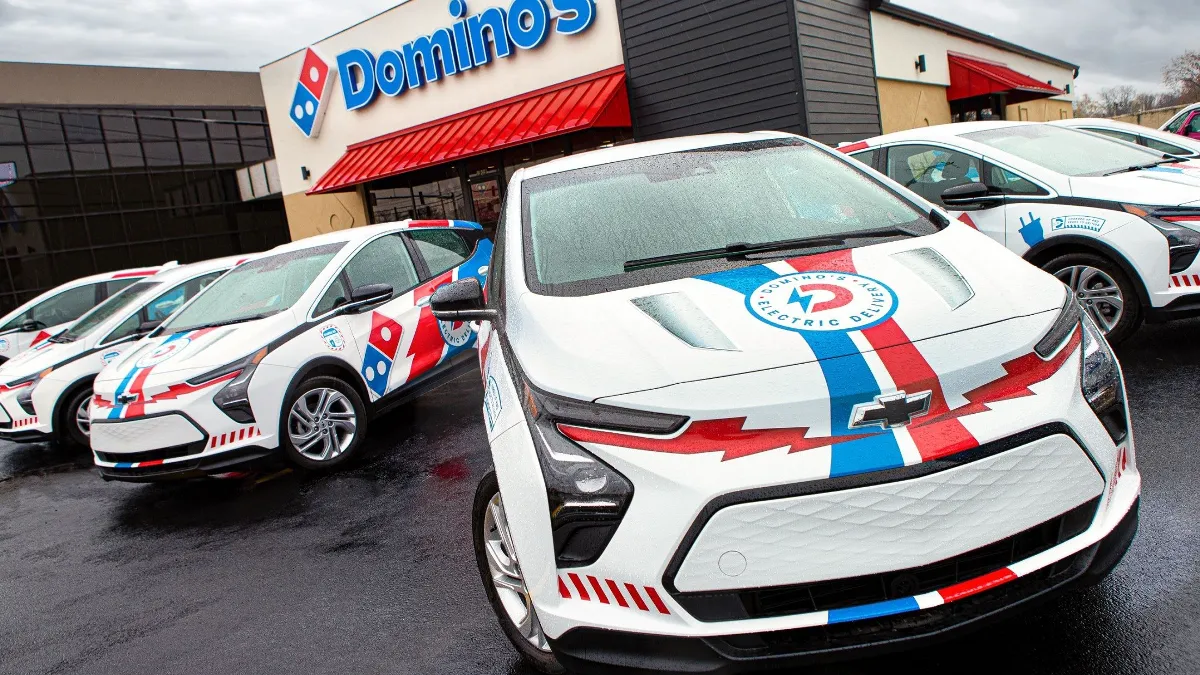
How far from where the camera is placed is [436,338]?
6406mm

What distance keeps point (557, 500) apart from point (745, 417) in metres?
0.51

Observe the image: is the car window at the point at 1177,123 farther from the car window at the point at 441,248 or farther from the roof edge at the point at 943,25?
the car window at the point at 441,248

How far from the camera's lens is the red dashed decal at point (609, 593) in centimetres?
191

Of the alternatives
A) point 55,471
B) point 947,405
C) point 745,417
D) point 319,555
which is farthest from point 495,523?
point 55,471

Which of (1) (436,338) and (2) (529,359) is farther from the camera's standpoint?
(1) (436,338)

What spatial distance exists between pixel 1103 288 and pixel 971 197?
1.27 m

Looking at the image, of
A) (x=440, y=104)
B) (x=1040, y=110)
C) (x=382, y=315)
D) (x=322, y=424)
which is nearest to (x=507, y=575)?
(x=322, y=424)

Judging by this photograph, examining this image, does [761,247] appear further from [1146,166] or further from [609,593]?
[1146,166]

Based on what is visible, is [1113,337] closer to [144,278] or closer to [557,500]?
[557,500]

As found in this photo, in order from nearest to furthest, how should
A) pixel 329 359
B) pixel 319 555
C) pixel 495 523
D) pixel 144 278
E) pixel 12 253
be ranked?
pixel 495 523
pixel 319 555
pixel 329 359
pixel 144 278
pixel 12 253

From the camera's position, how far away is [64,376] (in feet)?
24.6

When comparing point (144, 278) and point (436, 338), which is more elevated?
point (144, 278)

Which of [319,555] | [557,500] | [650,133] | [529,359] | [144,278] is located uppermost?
[650,133]

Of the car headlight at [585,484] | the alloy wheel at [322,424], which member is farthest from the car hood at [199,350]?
the car headlight at [585,484]
